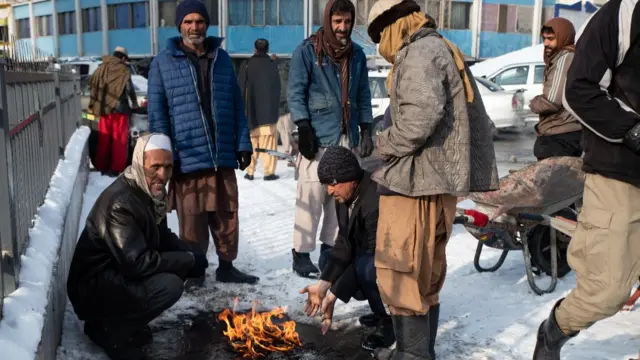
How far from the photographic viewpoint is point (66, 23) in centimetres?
3759

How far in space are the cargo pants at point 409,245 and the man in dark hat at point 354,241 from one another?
0.47m

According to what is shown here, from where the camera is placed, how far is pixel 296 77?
203 inches

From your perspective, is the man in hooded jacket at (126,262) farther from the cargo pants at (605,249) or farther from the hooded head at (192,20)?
the cargo pants at (605,249)

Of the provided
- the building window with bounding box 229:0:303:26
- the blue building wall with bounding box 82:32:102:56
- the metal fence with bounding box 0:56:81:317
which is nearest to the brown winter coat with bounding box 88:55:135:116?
the metal fence with bounding box 0:56:81:317

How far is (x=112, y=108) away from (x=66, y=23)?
101 feet

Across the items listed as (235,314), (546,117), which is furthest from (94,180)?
(546,117)

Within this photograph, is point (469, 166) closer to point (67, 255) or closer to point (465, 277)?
point (465, 277)

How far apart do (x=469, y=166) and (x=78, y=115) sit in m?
9.03

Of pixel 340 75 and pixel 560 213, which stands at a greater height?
pixel 340 75

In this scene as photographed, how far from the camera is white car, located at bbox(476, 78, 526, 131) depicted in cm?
1577

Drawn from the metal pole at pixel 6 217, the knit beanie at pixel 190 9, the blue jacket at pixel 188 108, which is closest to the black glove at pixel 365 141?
the blue jacket at pixel 188 108

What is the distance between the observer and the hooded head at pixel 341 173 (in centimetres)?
395

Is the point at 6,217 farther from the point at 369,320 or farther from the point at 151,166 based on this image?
the point at 369,320

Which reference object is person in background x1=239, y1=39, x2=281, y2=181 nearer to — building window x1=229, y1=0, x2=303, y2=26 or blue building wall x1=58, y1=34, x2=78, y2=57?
building window x1=229, y1=0, x2=303, y2=26
